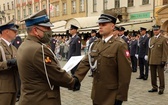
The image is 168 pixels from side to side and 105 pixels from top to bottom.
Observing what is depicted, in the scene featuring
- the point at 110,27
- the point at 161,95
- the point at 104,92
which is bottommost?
the point at 161,95

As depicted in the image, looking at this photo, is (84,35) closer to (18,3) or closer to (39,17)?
(39,17)

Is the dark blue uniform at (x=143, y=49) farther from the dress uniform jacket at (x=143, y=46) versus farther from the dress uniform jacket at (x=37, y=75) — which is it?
the dress uniform jacket at (x=37, y=75)

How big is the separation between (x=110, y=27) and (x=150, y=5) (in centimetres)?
2281

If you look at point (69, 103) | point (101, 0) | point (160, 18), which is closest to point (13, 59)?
point (69, 103)

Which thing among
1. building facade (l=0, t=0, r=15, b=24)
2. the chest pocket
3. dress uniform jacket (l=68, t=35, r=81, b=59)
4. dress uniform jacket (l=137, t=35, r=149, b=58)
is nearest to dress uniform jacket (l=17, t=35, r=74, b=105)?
the chest pocket

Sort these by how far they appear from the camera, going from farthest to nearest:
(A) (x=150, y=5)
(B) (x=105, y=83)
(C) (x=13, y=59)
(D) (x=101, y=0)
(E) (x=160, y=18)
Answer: (D) (x=101, y=0) < (A) (x=150, y=5) < (E) (x=160, y=18) < (C) (x=13, y=59) < (B) (x=105, y=83)

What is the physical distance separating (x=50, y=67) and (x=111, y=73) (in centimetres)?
105

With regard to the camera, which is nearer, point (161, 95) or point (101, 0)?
point (161, 95)

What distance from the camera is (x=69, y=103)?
22.3ft

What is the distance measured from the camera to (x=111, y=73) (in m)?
3.74

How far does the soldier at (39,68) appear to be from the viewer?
297 cm

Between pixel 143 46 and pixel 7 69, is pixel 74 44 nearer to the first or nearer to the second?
pixel 143 46

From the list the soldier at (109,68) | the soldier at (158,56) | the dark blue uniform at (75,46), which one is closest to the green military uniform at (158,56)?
the soldier at (158,56)

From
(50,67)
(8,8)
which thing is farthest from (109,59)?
(8,8)
